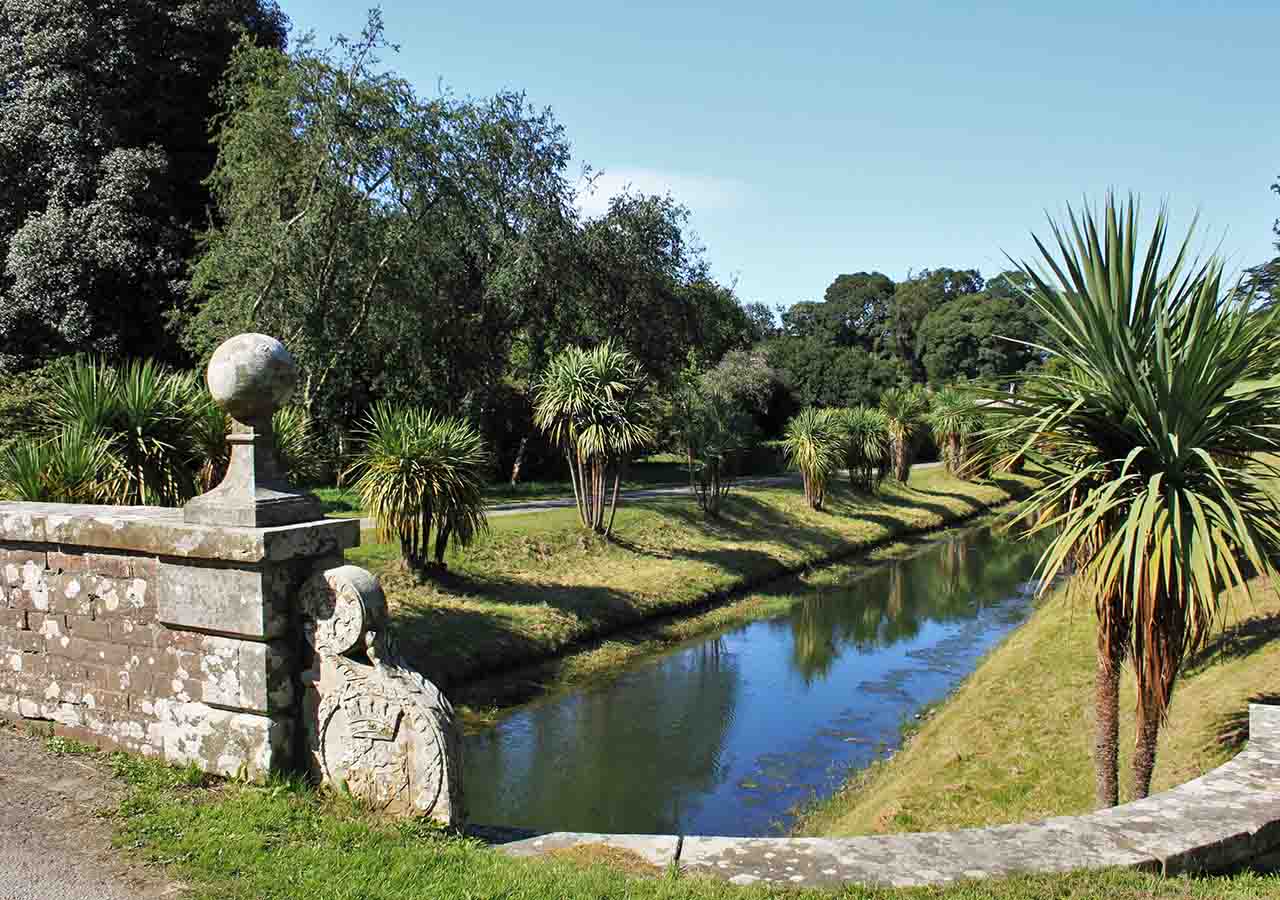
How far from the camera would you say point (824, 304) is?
75.2m

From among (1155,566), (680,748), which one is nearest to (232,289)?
(680,748)

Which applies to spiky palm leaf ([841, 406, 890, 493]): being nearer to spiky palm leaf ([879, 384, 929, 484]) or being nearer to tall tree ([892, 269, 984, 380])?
spiky palm leaf ([879, 384, 929, 484])

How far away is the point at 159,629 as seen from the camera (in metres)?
4.73

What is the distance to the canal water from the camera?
29.3ft

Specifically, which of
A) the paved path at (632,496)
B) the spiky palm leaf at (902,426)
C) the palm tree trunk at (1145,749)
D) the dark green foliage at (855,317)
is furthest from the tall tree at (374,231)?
the dark green foliage at (855,317)

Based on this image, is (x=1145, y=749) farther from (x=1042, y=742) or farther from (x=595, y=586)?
(x=595, y=586)

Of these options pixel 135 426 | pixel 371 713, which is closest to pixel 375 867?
pixel 371 713

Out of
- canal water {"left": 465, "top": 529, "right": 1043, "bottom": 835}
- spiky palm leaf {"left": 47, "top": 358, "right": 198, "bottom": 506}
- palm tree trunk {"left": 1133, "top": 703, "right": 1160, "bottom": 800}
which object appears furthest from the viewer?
canal water {"left": 465, "top": 529, "right": 1043, "bottom": 835}

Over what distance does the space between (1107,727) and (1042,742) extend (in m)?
2.28

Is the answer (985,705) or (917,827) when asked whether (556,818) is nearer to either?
(917,827)

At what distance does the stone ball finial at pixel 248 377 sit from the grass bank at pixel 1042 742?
204 inches

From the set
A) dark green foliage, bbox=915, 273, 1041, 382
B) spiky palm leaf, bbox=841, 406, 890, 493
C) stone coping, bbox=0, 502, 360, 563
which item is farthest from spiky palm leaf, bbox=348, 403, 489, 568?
dark green foliage, bbox=915, 273, 1041, 382

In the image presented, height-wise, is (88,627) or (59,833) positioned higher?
(88,627)

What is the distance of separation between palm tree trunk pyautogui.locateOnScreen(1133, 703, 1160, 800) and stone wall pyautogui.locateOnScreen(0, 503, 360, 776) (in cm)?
458
